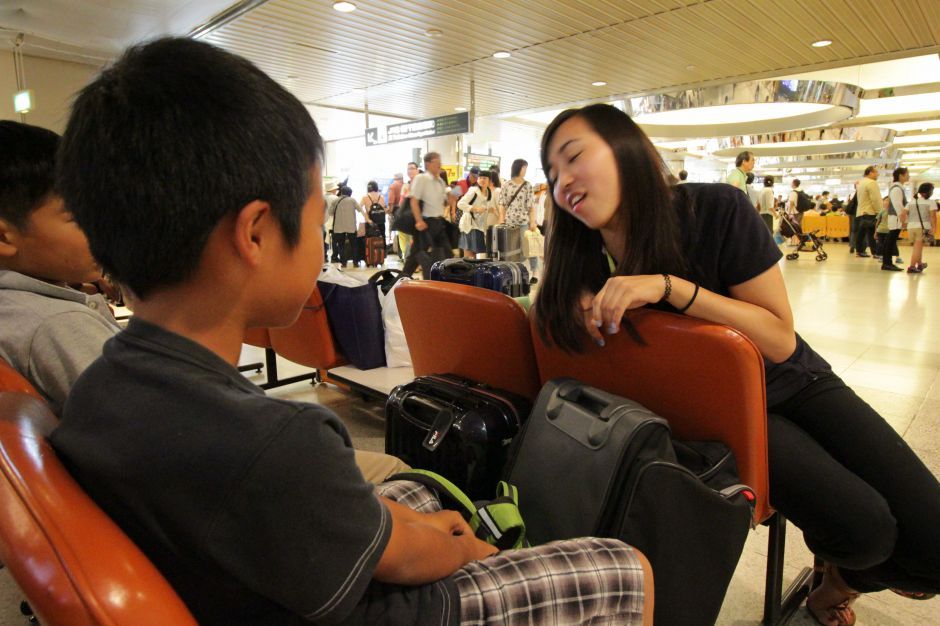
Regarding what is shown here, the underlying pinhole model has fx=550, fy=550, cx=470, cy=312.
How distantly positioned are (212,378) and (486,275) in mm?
2048

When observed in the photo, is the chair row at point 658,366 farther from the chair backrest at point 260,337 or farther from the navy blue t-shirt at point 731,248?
the chair backrest at point 260,337

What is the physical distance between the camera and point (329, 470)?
592mm

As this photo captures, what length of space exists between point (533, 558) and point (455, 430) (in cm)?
63

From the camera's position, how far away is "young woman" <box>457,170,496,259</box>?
8578 millimetres

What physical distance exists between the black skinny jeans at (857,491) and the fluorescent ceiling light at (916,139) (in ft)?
83.4

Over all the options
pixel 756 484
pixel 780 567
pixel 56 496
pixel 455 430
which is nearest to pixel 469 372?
pixel 455 430

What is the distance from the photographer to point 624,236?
1.45 metres

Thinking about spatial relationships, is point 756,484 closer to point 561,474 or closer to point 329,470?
point 561,474

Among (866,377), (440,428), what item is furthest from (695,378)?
(866,377)

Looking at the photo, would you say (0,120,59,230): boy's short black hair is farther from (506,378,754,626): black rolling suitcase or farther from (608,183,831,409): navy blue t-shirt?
(608,183,831,409): navy blue t-shirt

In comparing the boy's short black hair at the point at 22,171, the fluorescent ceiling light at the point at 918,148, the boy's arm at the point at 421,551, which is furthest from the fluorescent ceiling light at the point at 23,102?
the fluorescent ceiling light at the point at 918,148

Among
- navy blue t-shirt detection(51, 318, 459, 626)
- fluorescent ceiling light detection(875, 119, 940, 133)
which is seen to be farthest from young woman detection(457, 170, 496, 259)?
fluorescent ceiling light detection(875, 119, 940, 133)

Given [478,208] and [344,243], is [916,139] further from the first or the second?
[344,243]

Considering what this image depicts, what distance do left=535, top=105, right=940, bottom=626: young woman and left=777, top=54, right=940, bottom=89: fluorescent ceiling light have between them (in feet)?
41.2
